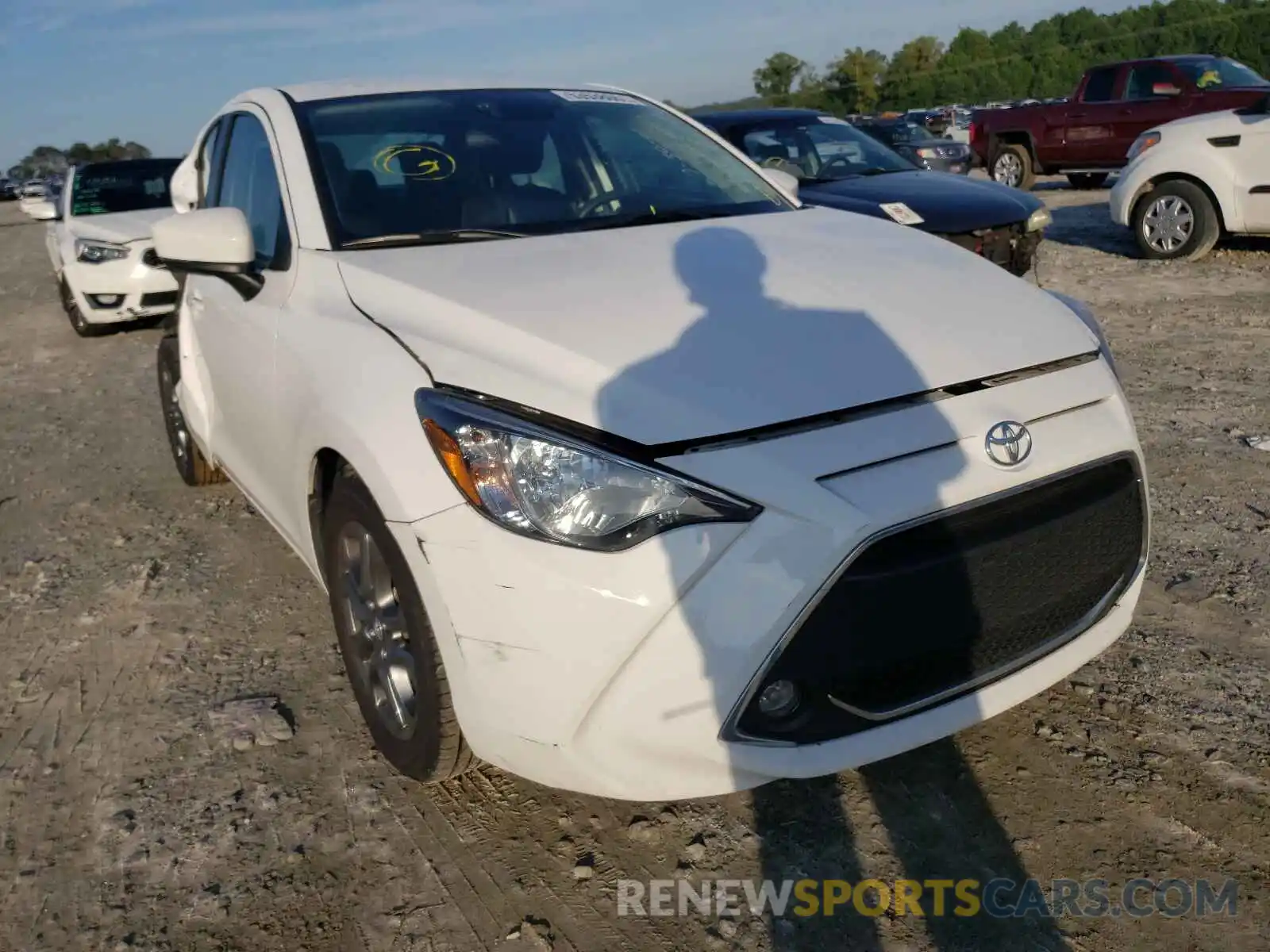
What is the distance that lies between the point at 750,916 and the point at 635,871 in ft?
0.92

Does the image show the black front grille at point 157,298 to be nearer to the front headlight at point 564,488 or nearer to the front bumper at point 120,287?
the front bumper at point 120,287

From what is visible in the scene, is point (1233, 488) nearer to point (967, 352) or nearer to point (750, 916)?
point (967, 352)

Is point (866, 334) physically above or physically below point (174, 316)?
above

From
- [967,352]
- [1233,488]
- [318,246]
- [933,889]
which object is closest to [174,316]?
[318,246]

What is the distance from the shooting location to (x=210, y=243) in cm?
295

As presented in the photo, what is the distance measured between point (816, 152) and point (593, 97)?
4825 mm

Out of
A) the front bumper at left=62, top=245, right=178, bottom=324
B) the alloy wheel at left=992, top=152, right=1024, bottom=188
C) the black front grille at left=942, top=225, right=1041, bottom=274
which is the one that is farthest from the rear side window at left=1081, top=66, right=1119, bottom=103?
the front bumper at left=62, top=245, right=178, bottom=324

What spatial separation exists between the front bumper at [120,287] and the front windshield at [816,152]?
4.99 metres

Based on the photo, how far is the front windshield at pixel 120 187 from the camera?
10031 millimetres

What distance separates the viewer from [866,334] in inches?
92.0

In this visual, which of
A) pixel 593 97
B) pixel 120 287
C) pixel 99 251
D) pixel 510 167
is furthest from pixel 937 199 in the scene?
pixel 99 251

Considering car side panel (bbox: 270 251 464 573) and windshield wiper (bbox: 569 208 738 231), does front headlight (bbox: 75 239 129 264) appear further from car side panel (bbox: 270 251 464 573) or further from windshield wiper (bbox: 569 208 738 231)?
windshield wiper (bbox: 569 208 738 231)

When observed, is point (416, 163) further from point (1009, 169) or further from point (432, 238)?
point (1009, 169)

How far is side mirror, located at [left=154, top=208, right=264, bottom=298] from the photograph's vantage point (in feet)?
9.68
